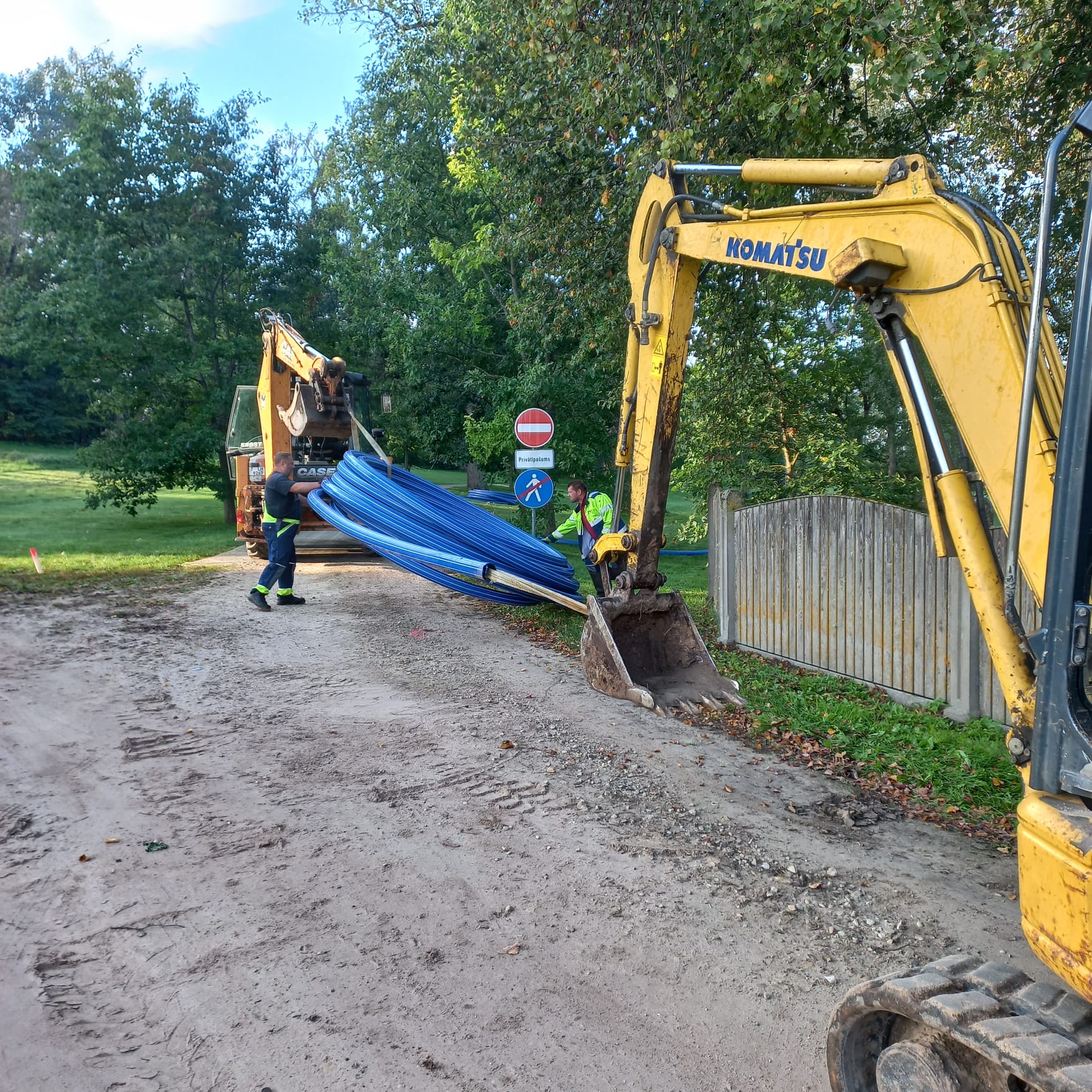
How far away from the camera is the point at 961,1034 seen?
2230mm

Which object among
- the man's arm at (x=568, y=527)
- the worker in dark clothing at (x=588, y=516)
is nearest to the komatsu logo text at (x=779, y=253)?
the worker in dark clothing at (x=588, y=516)

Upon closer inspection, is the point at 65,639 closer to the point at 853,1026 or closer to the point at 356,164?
the point at 853,1026

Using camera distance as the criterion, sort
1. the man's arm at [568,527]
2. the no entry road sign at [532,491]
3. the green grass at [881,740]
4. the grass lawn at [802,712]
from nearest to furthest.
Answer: the green grass at [881,740]
the grass lawn at [802,712]
the man's arm at [568,527]
the no entry road sign at [532,491]

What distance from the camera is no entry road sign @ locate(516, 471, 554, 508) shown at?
13.5 metres

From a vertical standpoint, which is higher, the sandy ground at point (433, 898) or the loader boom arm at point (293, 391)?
the loader boom arm at point (293, 391)

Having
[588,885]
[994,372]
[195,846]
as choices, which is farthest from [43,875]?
[994,372]

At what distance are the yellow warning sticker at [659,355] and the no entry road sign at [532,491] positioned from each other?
21.3 feet

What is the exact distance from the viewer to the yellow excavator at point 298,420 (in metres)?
14.3

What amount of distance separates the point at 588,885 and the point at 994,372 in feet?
9.71

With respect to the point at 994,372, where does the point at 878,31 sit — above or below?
above

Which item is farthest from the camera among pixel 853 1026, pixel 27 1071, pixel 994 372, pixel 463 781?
pixel 463 781

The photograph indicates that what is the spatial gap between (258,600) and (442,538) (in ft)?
A: 8.84

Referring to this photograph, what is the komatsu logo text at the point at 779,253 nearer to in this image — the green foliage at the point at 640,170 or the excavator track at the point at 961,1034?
the green foliage at the point at 640,170

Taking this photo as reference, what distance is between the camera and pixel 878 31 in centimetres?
616
